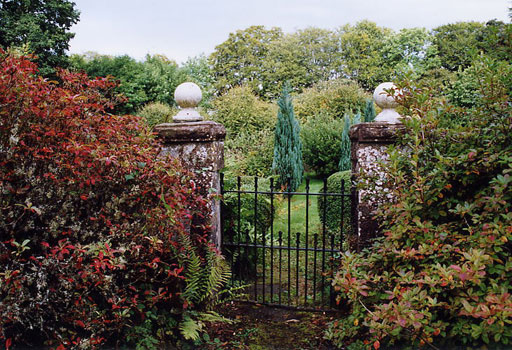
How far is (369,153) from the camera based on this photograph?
3467mm

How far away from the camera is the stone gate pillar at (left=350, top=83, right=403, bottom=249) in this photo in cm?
341

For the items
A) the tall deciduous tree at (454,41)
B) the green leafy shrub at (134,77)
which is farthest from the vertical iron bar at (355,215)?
the tall deciduous tree at (454,41)

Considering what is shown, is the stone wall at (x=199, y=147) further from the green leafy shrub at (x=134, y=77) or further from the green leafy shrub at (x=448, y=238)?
the green leafy shrub at (x=134, y=77)

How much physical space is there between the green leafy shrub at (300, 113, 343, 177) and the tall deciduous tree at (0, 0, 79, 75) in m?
11.4

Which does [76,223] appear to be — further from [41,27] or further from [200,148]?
[41,27]

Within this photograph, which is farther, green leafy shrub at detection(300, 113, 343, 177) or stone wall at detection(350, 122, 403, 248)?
green leafy shrub at detection(300, 113, 343, 177)

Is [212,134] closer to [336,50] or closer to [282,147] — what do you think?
[282,147]

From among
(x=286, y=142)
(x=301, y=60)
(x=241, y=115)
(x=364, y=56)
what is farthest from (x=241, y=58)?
(x=286, y=142)

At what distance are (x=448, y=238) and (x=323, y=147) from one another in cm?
1175

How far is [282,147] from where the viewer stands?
40.4ft

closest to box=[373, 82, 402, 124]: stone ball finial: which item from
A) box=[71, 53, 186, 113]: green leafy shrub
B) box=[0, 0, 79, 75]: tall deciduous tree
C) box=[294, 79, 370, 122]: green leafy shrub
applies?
box=[294, 79, 370, 122]: green leafy shrub

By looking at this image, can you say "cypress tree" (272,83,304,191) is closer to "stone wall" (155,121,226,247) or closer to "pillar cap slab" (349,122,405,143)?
"stone wall" (155,121,226,247)

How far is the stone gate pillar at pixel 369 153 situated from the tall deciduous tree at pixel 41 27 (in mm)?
16414

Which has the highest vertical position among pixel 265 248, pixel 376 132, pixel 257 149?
pixel 257 149
